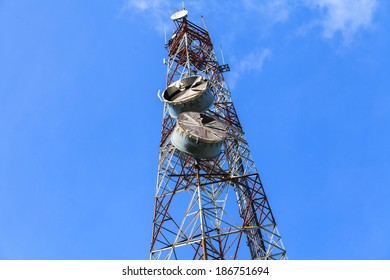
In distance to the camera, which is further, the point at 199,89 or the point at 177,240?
the point at 199,89

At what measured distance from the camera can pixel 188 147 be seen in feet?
100

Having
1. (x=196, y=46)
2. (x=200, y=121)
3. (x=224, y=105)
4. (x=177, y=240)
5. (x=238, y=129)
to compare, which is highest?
(x=196, y=46)

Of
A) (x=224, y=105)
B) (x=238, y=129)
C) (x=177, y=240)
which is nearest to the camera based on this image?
(x=177, y=240)

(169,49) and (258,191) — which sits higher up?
(169,49)

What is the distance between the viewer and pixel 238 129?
3778 cm

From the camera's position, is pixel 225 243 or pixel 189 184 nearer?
pixel 225 243
